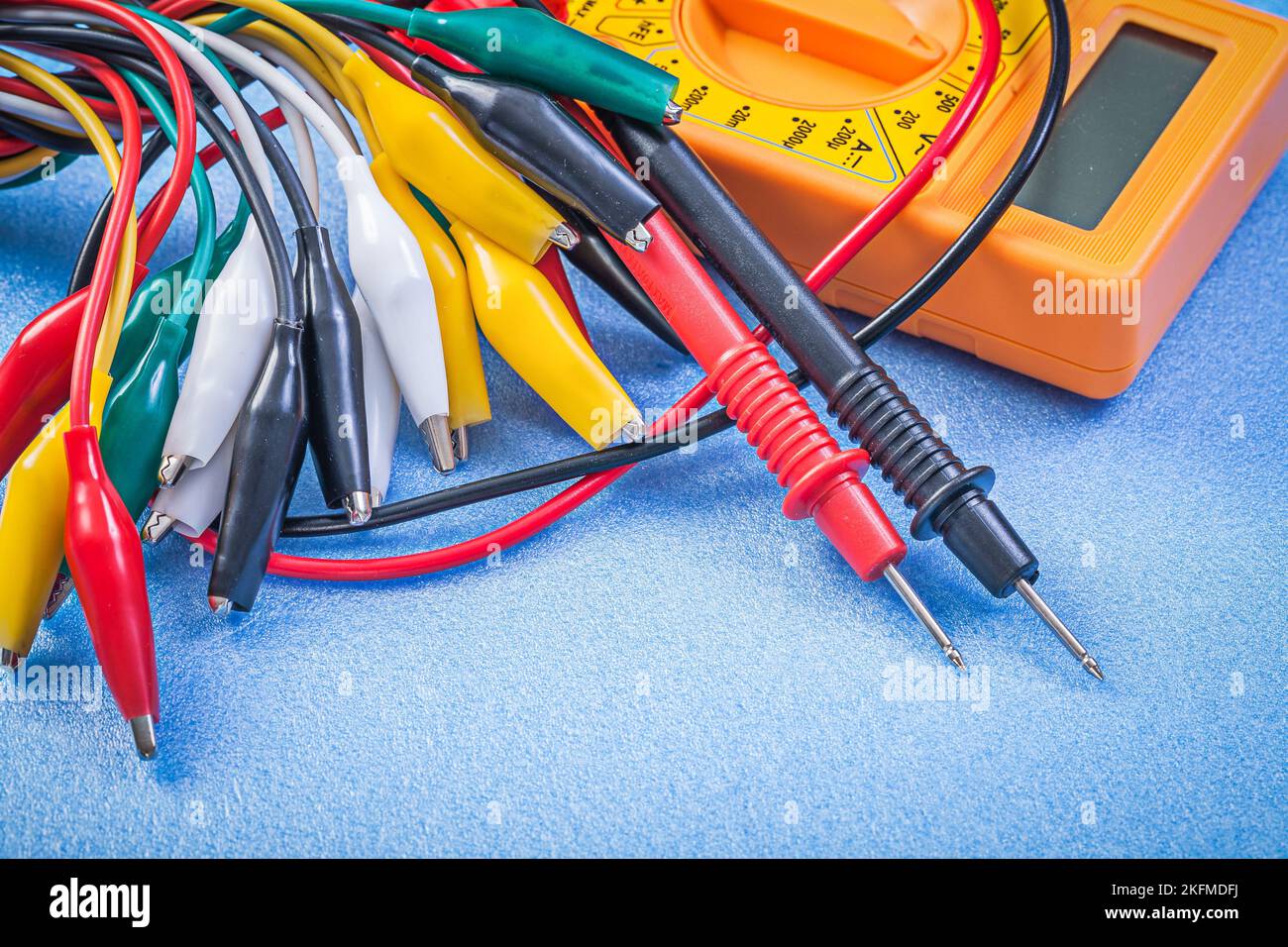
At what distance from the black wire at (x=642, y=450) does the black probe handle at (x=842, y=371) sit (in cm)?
2

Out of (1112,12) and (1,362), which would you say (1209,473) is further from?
(1,362)

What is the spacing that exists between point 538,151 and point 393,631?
0.79 ft

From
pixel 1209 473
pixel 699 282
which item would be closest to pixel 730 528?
pixel 699 282

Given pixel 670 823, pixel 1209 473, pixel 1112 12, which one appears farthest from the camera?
pixel 1112 12

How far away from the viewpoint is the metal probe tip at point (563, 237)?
25.5 inches

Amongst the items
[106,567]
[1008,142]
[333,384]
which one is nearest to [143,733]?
A: [106,567]

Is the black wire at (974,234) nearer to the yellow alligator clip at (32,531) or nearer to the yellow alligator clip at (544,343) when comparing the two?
the yellow alligator clip at (544,343)

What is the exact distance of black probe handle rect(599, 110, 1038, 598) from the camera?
593 mm

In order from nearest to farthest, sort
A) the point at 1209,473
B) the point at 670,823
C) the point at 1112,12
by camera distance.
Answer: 1. the point at 670,823
2. the point at 1209,473
3. the point at 1112,12

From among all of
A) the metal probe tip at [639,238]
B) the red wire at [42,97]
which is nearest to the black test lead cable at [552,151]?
the metal probe tip at [639,238]

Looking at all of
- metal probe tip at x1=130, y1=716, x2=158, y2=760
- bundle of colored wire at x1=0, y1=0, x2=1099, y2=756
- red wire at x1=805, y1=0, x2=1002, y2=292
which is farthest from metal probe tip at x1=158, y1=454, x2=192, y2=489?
red wire at x1=805, y1=0, x2=1002, y2=292

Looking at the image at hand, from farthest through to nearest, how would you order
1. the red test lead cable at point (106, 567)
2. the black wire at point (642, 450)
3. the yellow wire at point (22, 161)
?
1. the yellow wire at point (22, 161)
2. the black wire at point (642, 450)
3. the red test lead cable at point (106, 567)

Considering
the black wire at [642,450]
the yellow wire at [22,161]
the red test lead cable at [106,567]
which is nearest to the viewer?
the red test lead cable at [106,567]

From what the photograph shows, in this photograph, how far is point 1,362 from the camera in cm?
60
